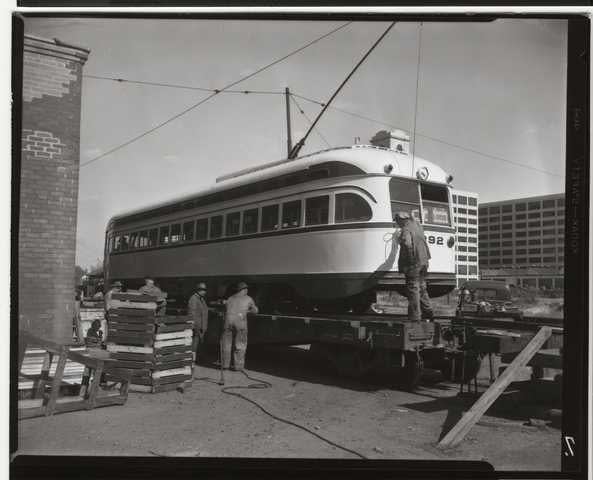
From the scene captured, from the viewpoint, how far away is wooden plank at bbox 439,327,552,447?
5.68m

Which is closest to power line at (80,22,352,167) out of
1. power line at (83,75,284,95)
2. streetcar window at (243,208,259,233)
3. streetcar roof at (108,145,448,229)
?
power line at (83,75,284,95)

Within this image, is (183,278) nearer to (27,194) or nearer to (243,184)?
(243,184)

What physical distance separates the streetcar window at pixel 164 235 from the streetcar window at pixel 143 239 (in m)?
0.42

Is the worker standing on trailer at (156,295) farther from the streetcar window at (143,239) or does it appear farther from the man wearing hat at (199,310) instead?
the streetcar window at (143,239)

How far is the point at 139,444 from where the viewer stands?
227 inches

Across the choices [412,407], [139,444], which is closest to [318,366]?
[412,407]

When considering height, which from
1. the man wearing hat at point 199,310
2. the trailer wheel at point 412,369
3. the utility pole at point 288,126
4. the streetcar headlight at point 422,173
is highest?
the utility pole at point 288,126

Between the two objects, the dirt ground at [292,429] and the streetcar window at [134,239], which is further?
the streetcar window at [134,239]

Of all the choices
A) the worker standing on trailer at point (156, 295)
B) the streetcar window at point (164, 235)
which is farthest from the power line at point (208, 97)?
the streetcar window at point (164, 235)

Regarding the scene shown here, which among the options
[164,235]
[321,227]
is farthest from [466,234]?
[164,235]

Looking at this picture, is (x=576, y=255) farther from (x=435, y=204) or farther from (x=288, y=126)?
(x=288, y=126)

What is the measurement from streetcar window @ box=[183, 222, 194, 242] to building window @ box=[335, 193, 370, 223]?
3.95m

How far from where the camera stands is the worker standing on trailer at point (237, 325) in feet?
31.0

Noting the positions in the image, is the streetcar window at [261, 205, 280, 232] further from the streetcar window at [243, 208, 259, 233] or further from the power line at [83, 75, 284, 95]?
the power line at [83, 75, 284, 95]
